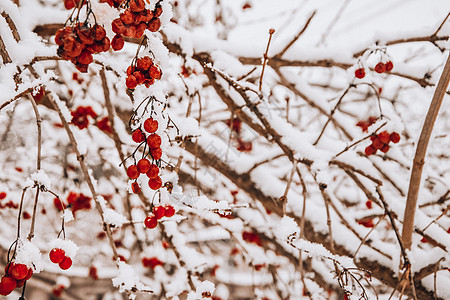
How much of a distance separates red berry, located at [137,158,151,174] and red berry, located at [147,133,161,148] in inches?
1.7

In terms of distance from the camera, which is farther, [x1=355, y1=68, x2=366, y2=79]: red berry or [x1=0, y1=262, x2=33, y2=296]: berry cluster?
[x1=355, y1=68, x2=366, y2=79]: red berry

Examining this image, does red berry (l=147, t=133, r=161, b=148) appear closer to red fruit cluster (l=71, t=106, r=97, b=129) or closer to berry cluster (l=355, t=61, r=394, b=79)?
berry cluster (l=355, t=61, r=394, b=79)

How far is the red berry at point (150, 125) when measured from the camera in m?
0.79

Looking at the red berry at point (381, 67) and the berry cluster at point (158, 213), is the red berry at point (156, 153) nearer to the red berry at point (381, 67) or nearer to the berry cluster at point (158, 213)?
the berry cluster at point (158, 213)

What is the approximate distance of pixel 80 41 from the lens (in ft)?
2.23

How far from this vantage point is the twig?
941mm

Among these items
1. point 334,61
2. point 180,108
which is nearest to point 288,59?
point 334,61

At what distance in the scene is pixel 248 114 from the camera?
162 cm

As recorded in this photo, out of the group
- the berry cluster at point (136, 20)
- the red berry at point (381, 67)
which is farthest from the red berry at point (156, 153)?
the red berry at point (381, 67)

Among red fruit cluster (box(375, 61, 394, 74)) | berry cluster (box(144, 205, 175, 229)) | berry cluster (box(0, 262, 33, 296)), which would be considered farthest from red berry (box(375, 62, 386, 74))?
berry cluster (box(0, 262, 33, 296))

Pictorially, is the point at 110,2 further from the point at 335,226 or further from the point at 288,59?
the point at 335,226

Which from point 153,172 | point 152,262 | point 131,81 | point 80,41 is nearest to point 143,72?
point 131,81

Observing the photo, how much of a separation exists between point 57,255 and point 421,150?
114 cm

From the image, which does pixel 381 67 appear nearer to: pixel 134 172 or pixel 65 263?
pixel 134 172
